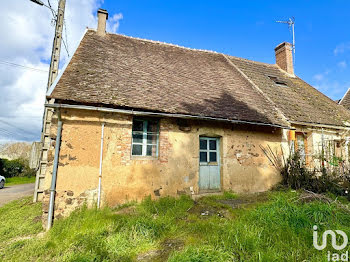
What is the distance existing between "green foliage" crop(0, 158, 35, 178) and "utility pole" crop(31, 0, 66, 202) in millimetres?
15351

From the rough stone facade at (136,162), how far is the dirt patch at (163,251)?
2140 mm

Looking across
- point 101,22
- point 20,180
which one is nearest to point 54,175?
point 101,22

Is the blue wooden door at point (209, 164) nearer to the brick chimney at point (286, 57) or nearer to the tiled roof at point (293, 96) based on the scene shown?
the tiled roof at point (293, 96)

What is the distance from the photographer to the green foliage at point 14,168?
1795 cm

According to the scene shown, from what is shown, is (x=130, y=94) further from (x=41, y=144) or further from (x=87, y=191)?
(x=41, y=144)

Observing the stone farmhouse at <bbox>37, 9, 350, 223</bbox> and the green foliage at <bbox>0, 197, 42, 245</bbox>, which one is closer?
the green foliage at <bbox>0, 197, 42, 245</bbox>

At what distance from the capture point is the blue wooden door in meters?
6.42

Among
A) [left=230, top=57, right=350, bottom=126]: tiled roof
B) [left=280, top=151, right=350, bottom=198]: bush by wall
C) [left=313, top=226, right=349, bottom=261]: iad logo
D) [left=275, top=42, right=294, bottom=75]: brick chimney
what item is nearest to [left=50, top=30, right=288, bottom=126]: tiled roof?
[left=230, top=57, right=350, bottom=126]: tiled roof

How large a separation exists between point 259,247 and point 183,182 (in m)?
3.15

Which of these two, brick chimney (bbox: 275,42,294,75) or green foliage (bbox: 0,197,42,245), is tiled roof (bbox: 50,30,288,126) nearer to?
green foliage (bbox: 0,197,42,245)

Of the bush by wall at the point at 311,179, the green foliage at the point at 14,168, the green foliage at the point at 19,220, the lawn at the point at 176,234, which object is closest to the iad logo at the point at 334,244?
the lawn at the point at 176,234

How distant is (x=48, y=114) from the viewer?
296 inches

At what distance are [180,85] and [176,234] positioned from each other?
525 cm

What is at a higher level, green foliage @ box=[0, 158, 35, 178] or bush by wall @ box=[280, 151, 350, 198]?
bush by wall @ box=[280, 151, 350, 198]
